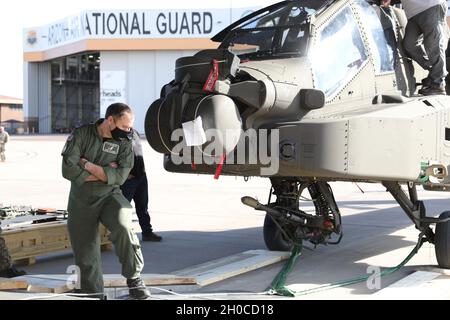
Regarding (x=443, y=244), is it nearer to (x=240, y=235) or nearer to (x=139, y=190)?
(x=240, y=235)

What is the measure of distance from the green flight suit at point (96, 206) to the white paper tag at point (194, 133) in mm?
517

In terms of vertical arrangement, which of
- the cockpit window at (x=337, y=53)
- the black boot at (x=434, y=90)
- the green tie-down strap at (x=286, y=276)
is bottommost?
the green tie-down strap at (x=286, y=276)

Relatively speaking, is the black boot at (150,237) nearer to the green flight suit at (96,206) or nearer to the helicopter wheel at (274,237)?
the helicopter wheel at (274,237)

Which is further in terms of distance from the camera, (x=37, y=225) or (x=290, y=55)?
(x=37, y=225)

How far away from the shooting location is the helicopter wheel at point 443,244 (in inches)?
260

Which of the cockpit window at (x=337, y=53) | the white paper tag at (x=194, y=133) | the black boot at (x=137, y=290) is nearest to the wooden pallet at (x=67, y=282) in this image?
the black boot at (x=137, y=290)

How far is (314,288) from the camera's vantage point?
19.5 ft

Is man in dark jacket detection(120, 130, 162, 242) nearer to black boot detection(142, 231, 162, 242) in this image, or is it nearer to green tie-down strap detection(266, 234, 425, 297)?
black boot detection(142, 231, 162, 242)

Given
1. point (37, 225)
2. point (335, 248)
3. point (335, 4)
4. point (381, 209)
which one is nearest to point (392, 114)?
point (335, 4)

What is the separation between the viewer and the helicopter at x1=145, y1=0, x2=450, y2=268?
5480 millimetres

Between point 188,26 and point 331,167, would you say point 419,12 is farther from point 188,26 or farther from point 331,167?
point 188,26

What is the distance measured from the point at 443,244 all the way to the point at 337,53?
2314 mm

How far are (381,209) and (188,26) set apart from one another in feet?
137

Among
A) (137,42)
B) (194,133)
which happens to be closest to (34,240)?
(194,133)
